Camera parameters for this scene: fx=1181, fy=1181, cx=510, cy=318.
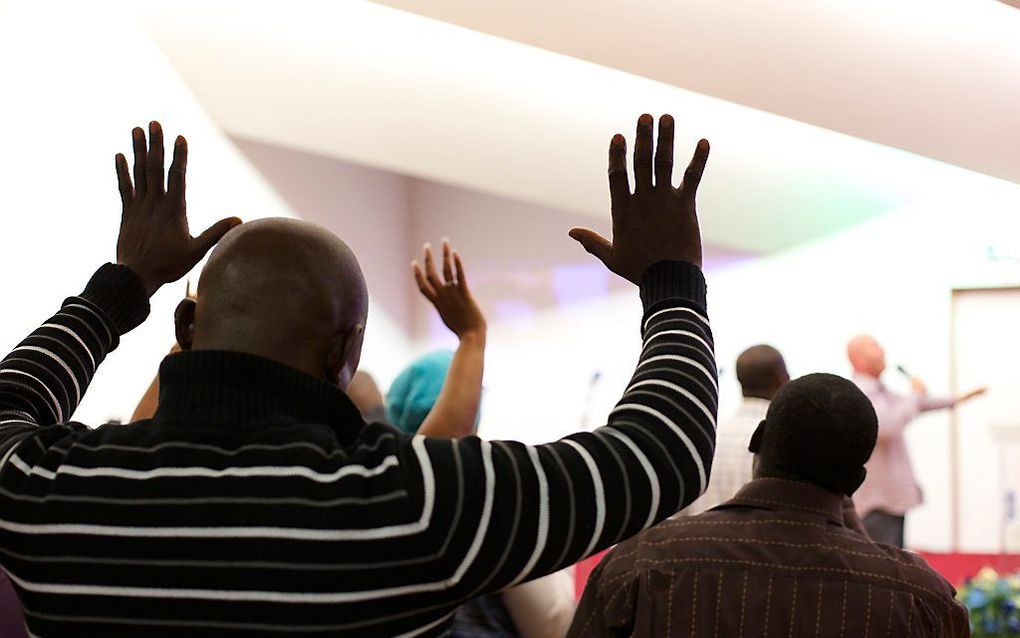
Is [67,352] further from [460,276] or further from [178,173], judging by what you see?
[460,276]

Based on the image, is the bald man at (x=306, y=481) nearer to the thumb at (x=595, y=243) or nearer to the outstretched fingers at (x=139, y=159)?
the thumb at (x=595, y=243)

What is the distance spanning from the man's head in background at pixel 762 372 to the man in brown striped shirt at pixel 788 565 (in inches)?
62.9

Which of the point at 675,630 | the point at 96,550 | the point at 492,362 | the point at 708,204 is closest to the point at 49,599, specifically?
the point at 96,550

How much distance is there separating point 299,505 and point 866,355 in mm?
5806

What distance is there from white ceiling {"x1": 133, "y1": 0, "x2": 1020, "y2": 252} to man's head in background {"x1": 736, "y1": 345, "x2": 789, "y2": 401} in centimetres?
165

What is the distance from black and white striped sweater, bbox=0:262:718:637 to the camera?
1012mm

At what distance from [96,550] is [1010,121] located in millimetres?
5219

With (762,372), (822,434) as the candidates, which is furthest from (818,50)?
(822,434)

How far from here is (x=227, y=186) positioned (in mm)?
7277

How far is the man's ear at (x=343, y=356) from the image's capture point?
115 cm

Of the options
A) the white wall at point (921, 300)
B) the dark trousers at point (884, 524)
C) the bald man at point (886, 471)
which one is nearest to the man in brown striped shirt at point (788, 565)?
the bald man at point (886, 471)

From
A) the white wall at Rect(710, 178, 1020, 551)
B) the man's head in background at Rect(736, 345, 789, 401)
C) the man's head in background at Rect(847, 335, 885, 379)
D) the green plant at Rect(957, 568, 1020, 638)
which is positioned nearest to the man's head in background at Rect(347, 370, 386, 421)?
the man's head in background at Rect(736, 345, 789, 401)

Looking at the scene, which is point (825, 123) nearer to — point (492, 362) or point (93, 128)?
point (93, 128)

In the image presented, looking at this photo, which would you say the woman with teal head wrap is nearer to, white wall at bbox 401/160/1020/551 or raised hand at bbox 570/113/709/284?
raised hand at bbox 570/113/709/284
